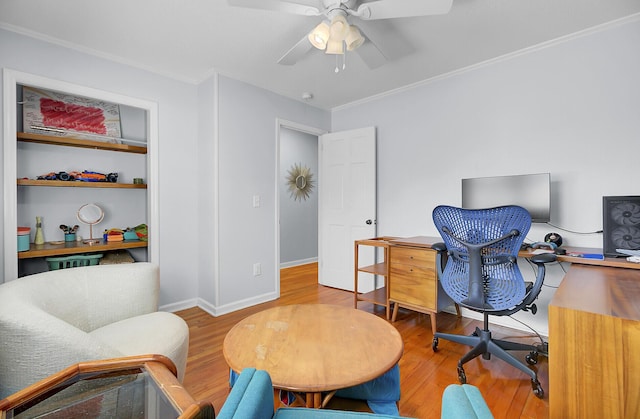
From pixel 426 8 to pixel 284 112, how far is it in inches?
82.3

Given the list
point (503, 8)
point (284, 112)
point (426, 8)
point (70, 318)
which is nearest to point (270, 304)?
point (70, 318)

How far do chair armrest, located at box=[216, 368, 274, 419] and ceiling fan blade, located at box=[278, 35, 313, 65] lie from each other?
1.91 metres

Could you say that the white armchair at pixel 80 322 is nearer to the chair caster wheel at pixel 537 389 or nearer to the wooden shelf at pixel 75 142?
the wooden shelf at pixel 75 142

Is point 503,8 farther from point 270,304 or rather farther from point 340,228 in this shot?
point 270,304

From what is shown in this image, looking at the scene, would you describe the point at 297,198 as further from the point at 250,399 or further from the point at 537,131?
the point at 250,399

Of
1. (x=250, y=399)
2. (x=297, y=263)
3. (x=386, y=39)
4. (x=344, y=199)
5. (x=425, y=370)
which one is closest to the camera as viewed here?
(x=250, y=399)

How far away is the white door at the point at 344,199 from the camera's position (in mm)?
3443

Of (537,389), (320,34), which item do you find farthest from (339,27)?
(537,389)

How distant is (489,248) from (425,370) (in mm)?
892

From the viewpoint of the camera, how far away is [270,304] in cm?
314

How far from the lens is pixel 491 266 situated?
1.80 meters

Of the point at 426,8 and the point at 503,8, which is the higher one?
the point at 503,8

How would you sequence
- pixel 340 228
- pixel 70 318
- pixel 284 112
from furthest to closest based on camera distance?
pixel 340 228 → pixel 284 112 → pixel 70 318

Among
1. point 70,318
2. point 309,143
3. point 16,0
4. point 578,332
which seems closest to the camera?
point 578,332
